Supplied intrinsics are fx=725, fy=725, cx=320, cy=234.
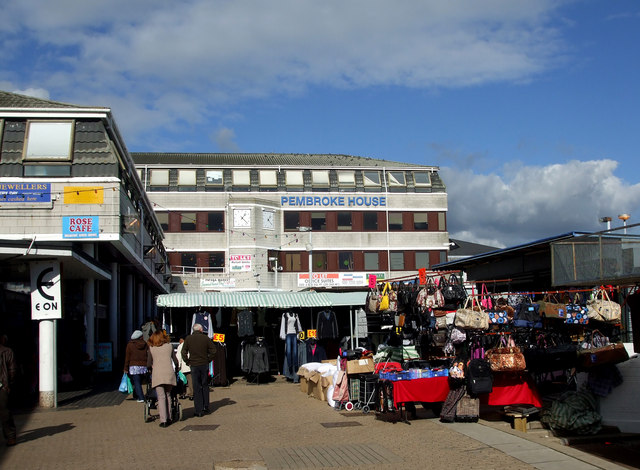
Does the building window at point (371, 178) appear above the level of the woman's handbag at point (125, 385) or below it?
above

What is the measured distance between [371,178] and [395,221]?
3.50m

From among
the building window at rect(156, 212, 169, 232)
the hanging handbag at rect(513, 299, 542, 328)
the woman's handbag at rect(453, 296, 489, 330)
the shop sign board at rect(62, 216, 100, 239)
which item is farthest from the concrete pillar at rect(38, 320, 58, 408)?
the building window at rect(156, 212, 169, 232)

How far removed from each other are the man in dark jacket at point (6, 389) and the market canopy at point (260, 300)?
9240 millimetres

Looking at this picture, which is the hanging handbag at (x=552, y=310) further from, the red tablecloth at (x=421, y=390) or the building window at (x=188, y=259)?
the building window at (x=188, y=259)

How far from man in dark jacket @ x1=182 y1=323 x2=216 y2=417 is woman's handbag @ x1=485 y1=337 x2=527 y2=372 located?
507 centimetres

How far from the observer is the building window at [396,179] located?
5134 centimetres

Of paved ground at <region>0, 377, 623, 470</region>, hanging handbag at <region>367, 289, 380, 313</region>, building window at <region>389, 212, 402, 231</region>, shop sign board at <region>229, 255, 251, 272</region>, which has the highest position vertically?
building window at <region>389, 212, 402, 231</region>

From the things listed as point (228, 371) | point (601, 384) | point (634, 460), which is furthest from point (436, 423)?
point (228, 371)

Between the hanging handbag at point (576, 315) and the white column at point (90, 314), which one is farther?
the white column at point (90, 314)

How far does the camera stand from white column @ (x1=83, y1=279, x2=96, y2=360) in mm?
19656

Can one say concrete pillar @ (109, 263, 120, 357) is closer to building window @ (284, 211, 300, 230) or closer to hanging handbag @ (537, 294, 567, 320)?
hanging handbag @ (537, 294, 567, 320)

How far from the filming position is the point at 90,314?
777 inches

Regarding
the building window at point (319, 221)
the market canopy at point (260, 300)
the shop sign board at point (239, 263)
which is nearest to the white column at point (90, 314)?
the market canopy at point (260, 300)

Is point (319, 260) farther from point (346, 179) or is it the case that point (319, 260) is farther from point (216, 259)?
point (216, 259)
